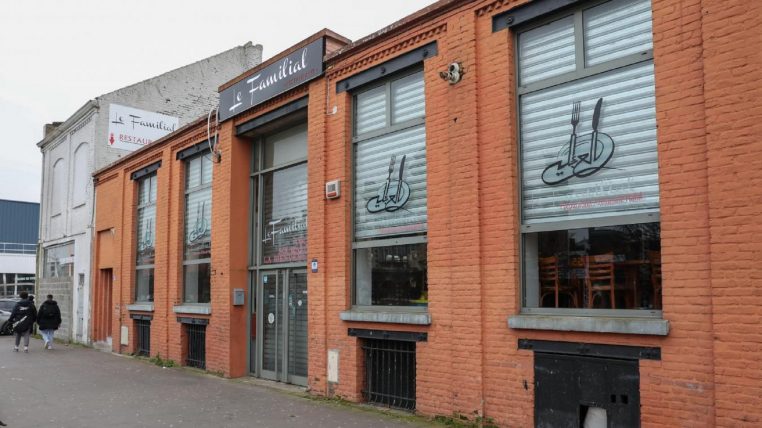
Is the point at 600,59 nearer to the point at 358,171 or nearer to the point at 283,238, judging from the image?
the point at 358,171

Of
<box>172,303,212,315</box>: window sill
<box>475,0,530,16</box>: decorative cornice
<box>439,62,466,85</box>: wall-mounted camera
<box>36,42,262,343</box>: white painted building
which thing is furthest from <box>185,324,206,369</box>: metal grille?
<box>475,0,530,16</box>: decorative cornice

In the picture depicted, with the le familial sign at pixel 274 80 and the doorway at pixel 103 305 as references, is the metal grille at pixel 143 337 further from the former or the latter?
the le familial sign at pixel 274 80

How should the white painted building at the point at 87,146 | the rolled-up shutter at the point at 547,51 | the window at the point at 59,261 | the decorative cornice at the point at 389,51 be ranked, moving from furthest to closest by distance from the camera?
the window at the point at 59,261, the white painted building at the point at 87,146, the decorative cornice at the point at 389,51, the rolled-up shutter at the point at 547,51

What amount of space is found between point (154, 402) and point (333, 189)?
13.7 feet

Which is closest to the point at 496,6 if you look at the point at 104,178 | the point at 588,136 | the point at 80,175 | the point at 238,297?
the point at 588,136

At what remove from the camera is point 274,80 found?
10953 millimetres

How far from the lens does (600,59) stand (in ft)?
21.8

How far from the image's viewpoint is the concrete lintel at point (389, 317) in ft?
26.0

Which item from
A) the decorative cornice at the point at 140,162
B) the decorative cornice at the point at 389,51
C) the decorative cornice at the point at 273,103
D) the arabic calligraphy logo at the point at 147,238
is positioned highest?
the decorative cornice at the point at 389,51

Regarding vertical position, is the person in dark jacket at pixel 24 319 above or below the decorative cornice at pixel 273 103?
below

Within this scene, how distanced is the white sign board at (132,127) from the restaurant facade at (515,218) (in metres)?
9.58

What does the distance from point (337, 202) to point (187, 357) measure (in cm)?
630

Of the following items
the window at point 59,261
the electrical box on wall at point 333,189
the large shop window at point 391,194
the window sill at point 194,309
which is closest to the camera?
the large shop window at point 391,194

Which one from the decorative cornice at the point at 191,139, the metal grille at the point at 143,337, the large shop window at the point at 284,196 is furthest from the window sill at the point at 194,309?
the decorative cornice at the point at 191,139
